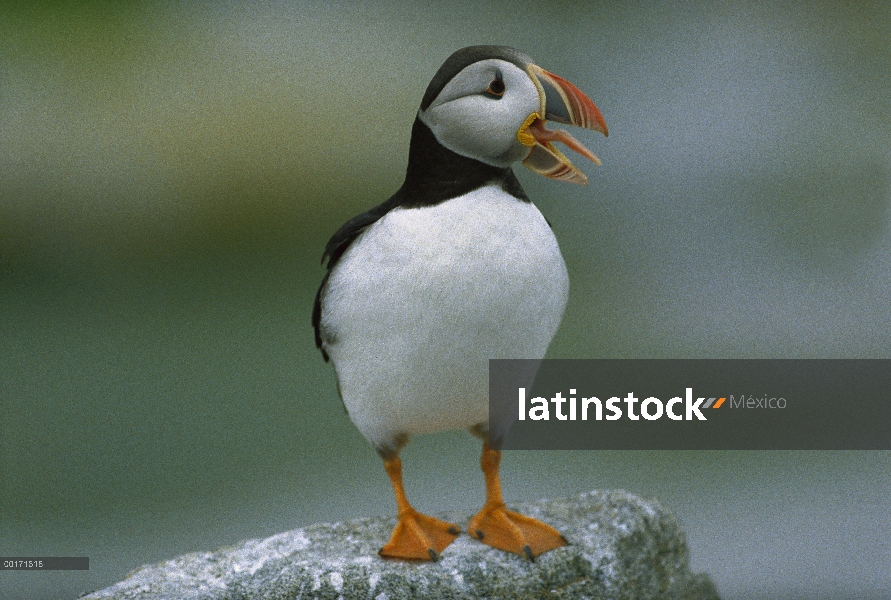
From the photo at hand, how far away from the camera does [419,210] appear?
6.31ft

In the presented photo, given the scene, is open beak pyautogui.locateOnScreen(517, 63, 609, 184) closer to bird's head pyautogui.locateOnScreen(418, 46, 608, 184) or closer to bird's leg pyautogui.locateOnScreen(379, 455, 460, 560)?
bird's head pyautogui.locateOnScreen(418, 46, 608, 184)

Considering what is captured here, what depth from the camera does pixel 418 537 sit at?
7.01ft

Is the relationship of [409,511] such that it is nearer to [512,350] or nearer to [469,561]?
[469,561]

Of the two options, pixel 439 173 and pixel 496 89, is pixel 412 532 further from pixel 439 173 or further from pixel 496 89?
pixel 496 89

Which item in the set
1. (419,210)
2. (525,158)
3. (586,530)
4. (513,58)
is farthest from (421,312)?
(586,530)

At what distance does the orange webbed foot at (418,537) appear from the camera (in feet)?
6.91

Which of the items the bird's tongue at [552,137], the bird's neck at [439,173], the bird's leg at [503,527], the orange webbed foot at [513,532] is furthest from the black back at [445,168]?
the orange webbed foot at [513,532]

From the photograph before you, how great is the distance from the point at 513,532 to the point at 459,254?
2.22ft

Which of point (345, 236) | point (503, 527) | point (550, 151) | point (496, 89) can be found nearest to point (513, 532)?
point (503, 527)

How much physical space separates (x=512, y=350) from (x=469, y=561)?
487 mm

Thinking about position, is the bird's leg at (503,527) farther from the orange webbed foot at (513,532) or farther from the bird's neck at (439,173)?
the bird's neck at (439,173)

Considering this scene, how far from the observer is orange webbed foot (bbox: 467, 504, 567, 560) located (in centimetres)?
213

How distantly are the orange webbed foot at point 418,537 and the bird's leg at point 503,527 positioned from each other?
0.20ft

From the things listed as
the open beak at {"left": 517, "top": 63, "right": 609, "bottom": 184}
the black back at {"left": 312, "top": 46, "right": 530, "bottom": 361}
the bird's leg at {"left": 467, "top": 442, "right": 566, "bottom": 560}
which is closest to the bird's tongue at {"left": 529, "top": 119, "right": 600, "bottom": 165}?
the open beak at {"left": 517, "top": 63, "right": 609, "bottom": 184}
